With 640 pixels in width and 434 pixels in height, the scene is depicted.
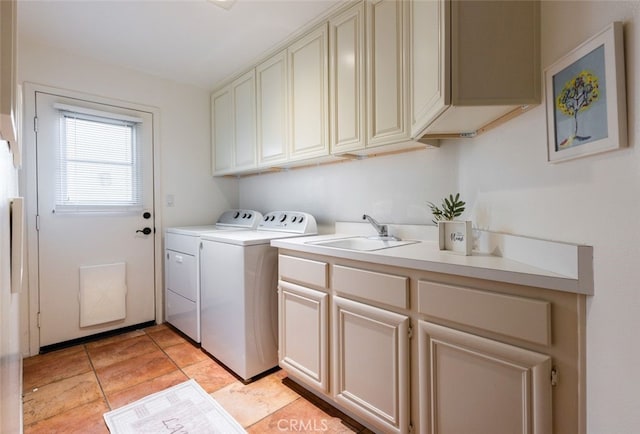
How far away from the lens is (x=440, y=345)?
115 cm

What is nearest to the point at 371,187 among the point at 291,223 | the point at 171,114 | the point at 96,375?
the point at 291,223

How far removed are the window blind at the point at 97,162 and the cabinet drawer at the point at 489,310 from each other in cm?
272

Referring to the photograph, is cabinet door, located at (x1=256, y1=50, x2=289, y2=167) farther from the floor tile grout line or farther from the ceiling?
the floor tile grout line

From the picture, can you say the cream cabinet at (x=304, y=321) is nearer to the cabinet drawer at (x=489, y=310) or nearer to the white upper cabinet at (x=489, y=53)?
the cabinet drawer at (x=489, y=310)

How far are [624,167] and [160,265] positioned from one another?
3236 mm

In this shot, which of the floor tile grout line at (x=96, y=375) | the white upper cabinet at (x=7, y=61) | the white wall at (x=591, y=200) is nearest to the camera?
the white upper cabinet at (x=7, y=61)

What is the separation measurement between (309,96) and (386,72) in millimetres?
620

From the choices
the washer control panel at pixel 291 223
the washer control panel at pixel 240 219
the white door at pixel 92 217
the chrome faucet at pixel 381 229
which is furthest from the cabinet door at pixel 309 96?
the white door at pixel 92 217

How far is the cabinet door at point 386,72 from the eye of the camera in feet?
5.29

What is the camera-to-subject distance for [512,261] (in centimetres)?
113

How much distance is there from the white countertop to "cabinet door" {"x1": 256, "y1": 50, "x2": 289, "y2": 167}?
46.7 inches

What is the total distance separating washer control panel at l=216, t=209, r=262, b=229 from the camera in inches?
107

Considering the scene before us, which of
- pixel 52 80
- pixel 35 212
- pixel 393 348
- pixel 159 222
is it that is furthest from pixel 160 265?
pixel 393 348

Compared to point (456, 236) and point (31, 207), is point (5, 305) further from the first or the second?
point (31, 207)
